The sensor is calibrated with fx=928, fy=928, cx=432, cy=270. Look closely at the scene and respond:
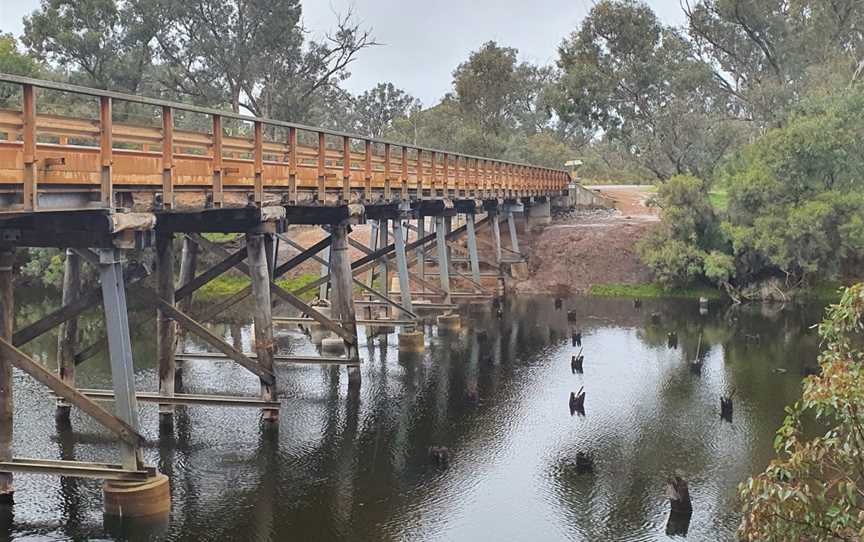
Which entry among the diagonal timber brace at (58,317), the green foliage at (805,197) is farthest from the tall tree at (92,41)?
the diagonal timber brace at (58,317)

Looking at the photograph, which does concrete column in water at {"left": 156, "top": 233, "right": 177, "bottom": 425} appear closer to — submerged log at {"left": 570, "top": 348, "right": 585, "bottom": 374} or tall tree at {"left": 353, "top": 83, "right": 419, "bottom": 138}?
submerged log at {"left": 570, "top": 348, "right": 585, "bottom": 374}

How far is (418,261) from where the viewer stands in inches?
1300

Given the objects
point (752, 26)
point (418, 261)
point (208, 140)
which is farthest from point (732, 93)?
point (208, 140)

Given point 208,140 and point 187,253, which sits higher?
point 208,140

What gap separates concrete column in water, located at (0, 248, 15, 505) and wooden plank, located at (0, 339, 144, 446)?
1.82 feet

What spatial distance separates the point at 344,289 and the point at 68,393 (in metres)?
9.09

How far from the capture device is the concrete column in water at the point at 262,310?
52.4 feet

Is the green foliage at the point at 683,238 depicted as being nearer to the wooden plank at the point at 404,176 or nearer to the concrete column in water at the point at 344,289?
the wooden plank at the point at 404,176

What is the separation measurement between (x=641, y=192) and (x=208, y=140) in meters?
44.7

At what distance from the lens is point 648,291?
36.7 m

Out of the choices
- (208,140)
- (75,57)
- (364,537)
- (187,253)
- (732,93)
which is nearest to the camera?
(364,537)

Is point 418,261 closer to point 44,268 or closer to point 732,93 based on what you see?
point 44,268

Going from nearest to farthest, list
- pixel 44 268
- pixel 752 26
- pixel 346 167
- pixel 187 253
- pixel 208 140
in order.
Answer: pixel 208 140
pixel 346 167
pixel 187 253
pixel 44 268
pixel 752 26

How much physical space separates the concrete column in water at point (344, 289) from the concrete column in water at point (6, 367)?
8.29 metres
